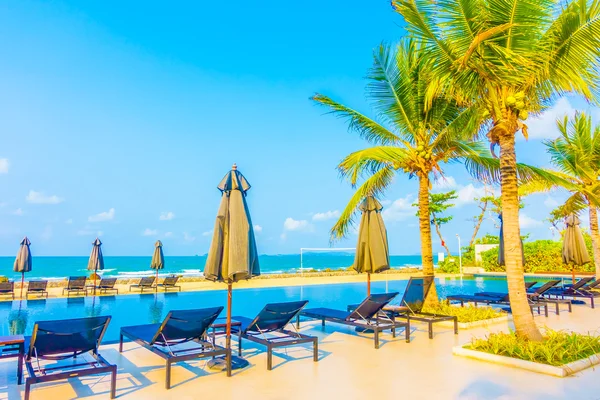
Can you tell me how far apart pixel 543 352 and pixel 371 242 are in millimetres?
3231

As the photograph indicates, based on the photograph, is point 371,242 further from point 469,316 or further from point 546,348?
point 546,348

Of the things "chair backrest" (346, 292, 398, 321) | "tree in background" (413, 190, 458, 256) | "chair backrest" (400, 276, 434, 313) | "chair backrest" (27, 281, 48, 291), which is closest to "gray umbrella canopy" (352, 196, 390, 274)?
"chair backrest" (400, 276, 434, 313)

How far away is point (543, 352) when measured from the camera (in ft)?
16.2

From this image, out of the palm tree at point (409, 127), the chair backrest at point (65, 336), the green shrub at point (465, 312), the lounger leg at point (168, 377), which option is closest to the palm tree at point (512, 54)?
the palm tree at point (409, 127)

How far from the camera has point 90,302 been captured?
1244 cm

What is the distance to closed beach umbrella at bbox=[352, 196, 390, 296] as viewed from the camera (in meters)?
7.45

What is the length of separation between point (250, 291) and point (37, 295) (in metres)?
7.32

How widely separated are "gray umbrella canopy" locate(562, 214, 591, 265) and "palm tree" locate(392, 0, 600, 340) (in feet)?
27.5

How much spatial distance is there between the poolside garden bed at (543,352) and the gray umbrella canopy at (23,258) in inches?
560

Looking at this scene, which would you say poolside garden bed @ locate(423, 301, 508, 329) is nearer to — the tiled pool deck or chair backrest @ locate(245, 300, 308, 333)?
the tiled pool deck

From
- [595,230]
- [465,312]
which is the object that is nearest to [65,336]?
[465,312]

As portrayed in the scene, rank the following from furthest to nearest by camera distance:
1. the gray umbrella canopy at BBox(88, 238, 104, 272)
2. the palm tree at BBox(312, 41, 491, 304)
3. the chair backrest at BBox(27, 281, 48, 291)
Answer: the gray umbrella canopy at BBox(88, 238, 104, 272) < the chair backrest at BBox(27, 281, 48, 291) < the palm tree at BBox(312, 41, 491, 304)

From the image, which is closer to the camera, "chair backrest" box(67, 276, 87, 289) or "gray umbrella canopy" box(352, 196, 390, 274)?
"gray umbrella canopy" box(352, 196, 390, 274)

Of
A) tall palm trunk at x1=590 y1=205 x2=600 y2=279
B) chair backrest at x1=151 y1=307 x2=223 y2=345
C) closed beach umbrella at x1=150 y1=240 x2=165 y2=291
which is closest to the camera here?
chair backrest at x1=151 y1=307 x2=223 y2=345
